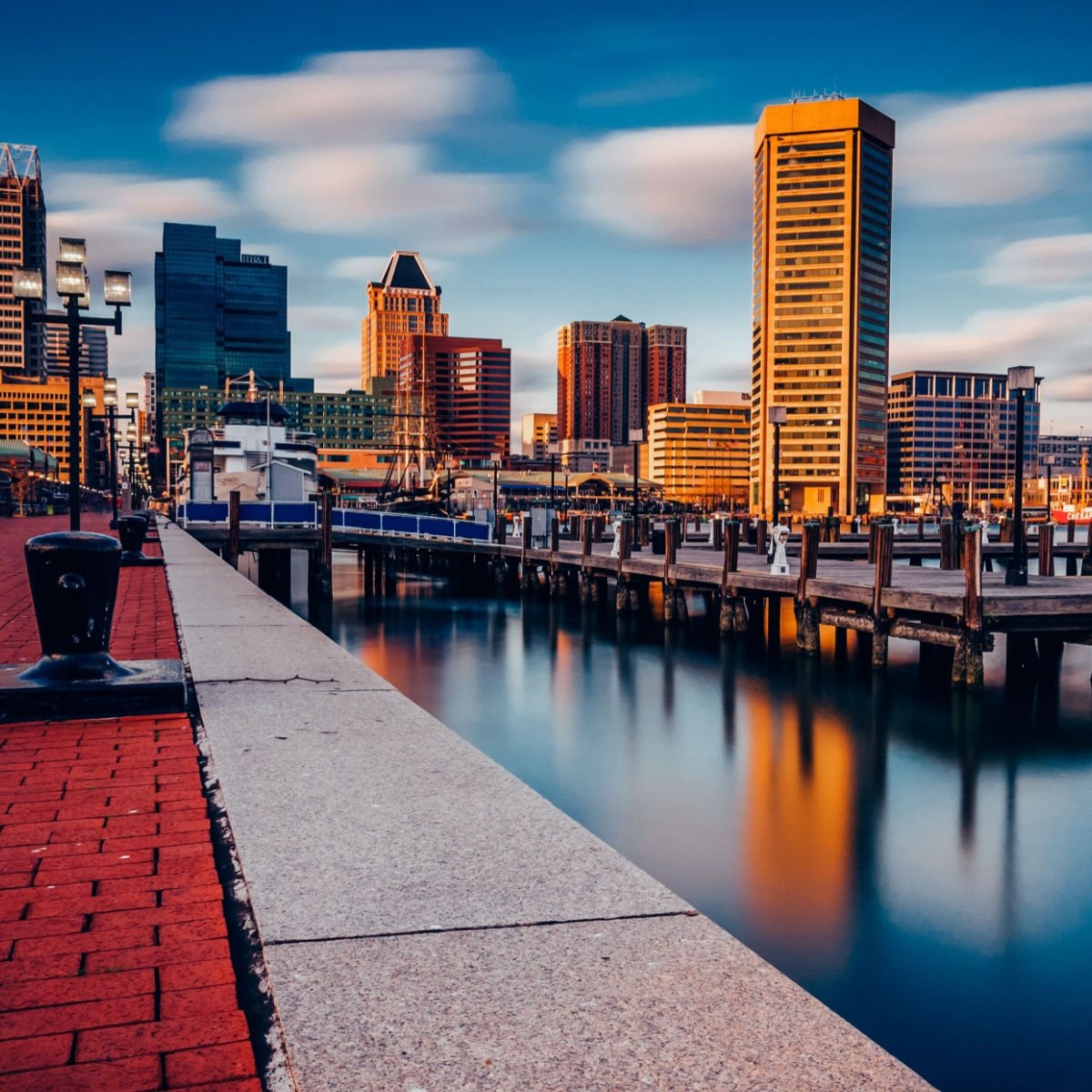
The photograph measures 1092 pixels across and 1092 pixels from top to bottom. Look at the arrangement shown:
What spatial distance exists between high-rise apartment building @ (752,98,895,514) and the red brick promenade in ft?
605

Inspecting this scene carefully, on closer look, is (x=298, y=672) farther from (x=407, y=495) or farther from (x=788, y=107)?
(x=788, y=107)

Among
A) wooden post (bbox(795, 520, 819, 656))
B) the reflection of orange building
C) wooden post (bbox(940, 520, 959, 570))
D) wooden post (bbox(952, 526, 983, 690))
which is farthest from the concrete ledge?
wooden post (bbox(940, 520, 959, 570))

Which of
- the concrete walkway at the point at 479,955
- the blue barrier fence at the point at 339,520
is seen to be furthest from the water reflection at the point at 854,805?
the blue barrier fence at the point at 339,520

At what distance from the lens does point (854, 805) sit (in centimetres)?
1330

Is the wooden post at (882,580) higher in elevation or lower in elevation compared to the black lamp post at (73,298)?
A: lower

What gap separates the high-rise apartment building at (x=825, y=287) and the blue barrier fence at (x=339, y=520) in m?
146

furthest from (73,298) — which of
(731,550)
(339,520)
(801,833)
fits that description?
(339,520)

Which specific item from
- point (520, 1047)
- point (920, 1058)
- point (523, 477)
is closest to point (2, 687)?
point (520, 1047)

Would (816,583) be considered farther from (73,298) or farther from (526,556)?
(526,556)

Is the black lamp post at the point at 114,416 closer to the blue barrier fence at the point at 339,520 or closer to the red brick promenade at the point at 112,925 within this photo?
the blue barrier fence at the point at 339,520

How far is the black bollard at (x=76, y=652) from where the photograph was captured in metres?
7.10

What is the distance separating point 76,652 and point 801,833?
27.2ft

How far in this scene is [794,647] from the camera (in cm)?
2773

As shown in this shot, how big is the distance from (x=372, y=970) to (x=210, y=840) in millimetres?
1632
